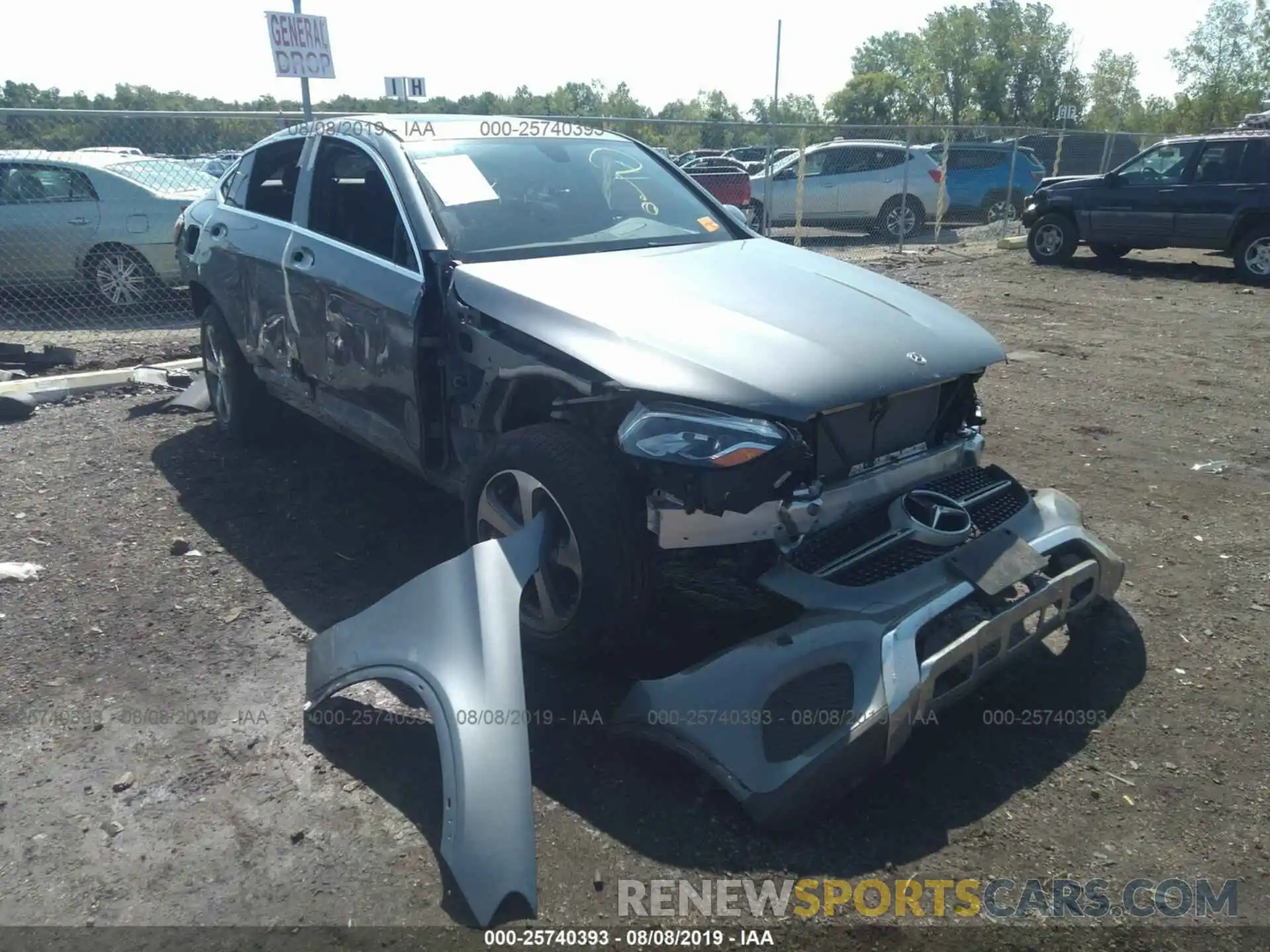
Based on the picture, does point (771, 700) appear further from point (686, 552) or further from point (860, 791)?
point (686, 552)

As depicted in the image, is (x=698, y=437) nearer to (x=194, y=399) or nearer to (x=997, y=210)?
(x=194, y=399)

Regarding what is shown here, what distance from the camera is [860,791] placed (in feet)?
9.40

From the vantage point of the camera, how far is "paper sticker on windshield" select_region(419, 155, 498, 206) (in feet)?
13.4

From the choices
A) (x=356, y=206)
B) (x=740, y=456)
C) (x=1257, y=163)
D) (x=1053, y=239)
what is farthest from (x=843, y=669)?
(x=1053, y=239)

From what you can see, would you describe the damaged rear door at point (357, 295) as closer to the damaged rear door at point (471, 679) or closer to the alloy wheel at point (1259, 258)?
the damaged rear door at point (471, 679)

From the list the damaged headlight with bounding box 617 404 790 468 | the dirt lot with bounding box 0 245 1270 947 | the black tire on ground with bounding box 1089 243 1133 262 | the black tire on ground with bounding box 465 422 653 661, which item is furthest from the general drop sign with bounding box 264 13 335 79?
the black tire on ground with bounding box 1089 243 1133 262

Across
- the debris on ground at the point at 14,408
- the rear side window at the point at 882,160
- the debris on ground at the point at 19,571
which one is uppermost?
the rear side window at the point at 882,160

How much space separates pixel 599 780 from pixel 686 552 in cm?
95

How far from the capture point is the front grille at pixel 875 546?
3021 mm

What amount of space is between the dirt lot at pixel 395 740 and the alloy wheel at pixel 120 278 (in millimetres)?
4787

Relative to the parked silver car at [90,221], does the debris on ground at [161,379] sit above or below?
below

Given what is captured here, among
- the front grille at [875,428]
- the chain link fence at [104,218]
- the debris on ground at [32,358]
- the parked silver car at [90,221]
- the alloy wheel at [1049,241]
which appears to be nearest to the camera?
the front grille at [875,428]

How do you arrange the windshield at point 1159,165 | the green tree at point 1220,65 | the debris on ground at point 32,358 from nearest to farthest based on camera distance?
the debris on ground at point 32,358 < the windshield at point 1159,165 < the green tree at point 1220,65

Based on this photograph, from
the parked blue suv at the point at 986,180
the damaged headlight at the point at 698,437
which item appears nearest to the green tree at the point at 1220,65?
the parked blue suv at the point at 986,180
